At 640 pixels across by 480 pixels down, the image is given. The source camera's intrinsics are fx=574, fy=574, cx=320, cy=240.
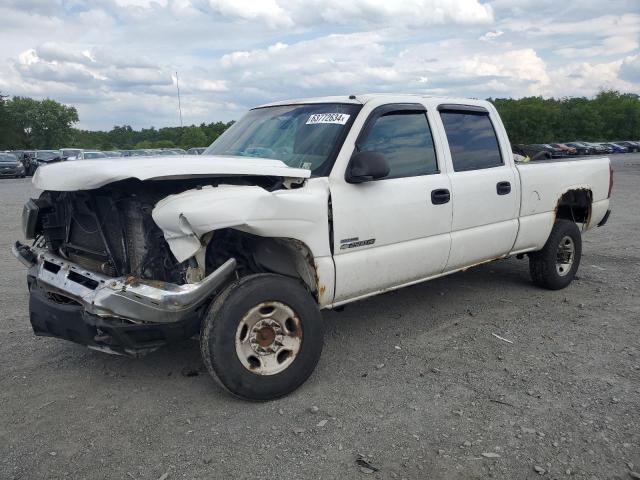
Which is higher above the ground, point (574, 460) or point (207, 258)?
point (207, 258)

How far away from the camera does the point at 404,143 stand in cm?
441

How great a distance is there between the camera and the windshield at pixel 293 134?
4.06 m

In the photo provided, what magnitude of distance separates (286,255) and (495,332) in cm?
196

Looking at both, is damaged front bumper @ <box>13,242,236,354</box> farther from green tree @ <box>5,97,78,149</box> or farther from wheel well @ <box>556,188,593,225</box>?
green tree @ <box>5,97,78,149</box>

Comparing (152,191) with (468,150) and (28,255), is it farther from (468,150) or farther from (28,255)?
(468,150)

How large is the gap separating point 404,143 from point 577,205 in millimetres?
2841

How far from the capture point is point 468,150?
194 inches

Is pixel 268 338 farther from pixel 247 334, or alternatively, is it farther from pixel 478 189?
pixel 478 189

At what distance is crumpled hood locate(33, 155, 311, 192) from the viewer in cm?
313

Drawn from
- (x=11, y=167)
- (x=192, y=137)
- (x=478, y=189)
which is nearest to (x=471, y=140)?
(x=478, y=189)

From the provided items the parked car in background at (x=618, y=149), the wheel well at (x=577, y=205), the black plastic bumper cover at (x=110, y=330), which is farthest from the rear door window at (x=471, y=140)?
the parked car in background at (x=618, y=149)

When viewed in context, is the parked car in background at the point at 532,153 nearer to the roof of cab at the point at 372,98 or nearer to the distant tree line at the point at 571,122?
the roof of cab at the point at 372,98

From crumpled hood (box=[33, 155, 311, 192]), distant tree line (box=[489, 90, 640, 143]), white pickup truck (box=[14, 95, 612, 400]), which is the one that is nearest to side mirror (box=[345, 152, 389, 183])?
white pickup truck (box=[14, 95, 612, 400])

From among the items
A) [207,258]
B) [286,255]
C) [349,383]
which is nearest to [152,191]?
[207,258]
